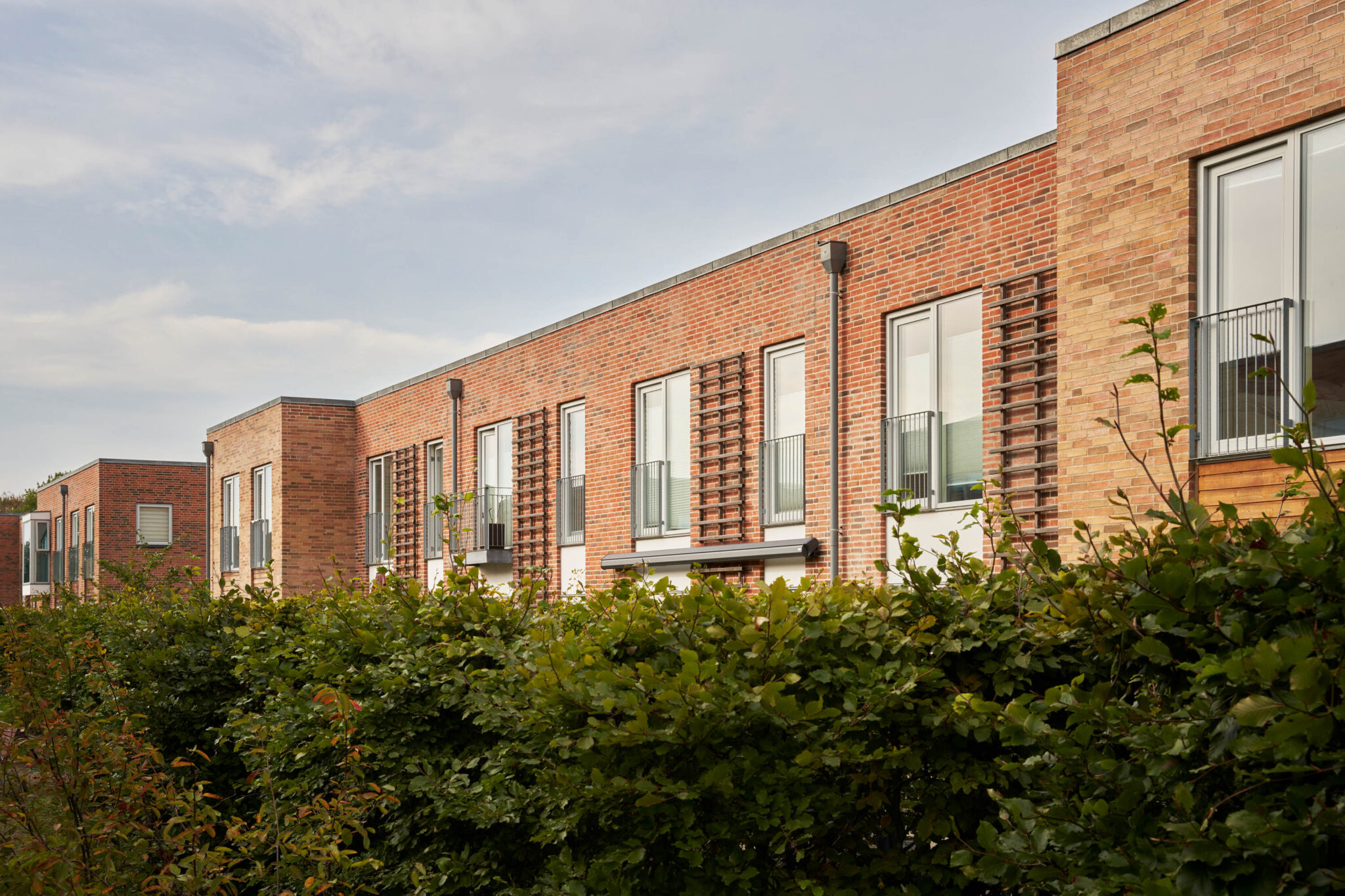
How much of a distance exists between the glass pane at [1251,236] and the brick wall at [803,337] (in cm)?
239

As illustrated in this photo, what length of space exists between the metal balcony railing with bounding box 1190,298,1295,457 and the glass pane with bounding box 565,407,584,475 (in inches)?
478

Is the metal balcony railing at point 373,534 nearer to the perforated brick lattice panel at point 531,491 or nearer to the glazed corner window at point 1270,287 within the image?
the perforated brick lattice panel at point 531,491

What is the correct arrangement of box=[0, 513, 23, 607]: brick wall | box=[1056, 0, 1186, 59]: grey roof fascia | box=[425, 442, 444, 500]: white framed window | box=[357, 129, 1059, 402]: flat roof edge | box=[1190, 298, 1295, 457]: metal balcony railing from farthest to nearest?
box=[0, 513, 23, 607]: brick wall → box=[425, 442, 444, 500]: white framed window → box=[357, 129, 1059, 402]: flat roof edge → box=[1056, 0, 1186, 59]: grey roof fascia → box=[1190, 298, 1295, 457]: metal balcony railing

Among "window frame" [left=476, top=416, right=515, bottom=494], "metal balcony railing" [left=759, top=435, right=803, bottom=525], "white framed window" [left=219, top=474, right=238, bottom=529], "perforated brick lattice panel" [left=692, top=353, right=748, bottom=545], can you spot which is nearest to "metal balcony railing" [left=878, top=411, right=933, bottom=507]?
"metal balcony railing" [left=759, top=435, right=803, bottom=525]

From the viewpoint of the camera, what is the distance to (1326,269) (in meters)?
8.68

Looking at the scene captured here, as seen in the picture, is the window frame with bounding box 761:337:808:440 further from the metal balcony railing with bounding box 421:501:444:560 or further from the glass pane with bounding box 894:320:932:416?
the metal balcony railing with bounding box 421:501:444:560

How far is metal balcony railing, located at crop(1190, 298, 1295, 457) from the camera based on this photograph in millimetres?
8805

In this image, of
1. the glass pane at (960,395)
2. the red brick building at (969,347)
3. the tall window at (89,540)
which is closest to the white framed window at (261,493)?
the red brick building at (969,347)

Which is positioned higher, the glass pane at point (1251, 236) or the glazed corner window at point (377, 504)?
the glass pane at point (1251, 236)

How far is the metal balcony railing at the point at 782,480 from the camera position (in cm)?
1489

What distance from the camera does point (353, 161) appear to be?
15.5 metres

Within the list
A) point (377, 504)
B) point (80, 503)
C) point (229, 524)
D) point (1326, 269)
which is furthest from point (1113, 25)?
point (80, 503)

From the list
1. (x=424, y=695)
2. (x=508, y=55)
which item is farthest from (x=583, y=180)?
(x=424, y=695)

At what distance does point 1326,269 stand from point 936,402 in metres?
4.74
